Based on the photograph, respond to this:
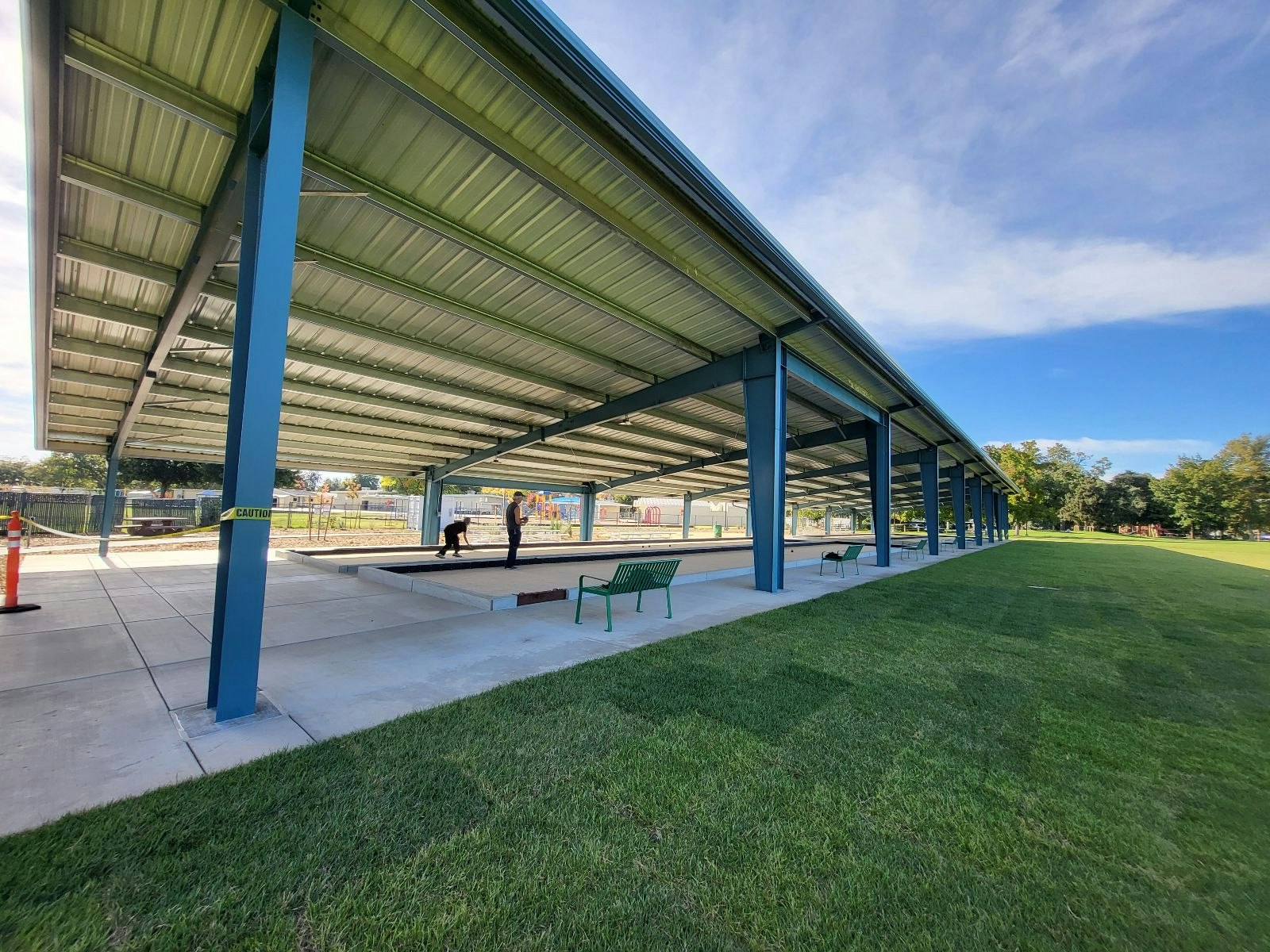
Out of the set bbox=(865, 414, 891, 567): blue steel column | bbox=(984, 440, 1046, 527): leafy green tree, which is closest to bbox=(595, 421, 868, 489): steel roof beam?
bbox=(865, 414, 891, 567): blue steel column

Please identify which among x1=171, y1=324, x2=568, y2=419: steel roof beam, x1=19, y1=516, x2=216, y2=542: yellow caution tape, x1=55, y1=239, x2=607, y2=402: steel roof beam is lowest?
x1=19, y1=516, x2=216, y2=542: yellow caution tape

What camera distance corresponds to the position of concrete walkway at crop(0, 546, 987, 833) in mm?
2967

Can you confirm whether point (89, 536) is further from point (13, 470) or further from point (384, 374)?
point (13, 470)

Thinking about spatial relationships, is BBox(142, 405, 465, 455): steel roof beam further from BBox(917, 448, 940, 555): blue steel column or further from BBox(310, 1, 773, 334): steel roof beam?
BBox(917, 448, 940, 555): blue steel column

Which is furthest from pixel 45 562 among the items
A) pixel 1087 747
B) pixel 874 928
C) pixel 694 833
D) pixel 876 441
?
pixel 876 441

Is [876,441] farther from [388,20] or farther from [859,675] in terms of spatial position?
[388,20]

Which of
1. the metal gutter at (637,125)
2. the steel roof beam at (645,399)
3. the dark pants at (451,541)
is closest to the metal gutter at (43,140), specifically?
the metal gutter at (637,125)

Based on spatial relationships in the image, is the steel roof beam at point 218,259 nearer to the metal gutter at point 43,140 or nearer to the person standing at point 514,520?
the metal gutter at point 43,140

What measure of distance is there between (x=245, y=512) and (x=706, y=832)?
3756 millimetres

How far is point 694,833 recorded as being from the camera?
2.43 m

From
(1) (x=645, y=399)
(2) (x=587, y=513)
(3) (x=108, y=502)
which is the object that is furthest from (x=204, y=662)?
(2) (x=587, y=513)

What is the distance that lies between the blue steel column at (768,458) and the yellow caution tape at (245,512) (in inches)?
343

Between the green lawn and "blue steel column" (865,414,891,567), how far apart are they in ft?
40.8

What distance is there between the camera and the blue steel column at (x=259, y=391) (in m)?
3.64
